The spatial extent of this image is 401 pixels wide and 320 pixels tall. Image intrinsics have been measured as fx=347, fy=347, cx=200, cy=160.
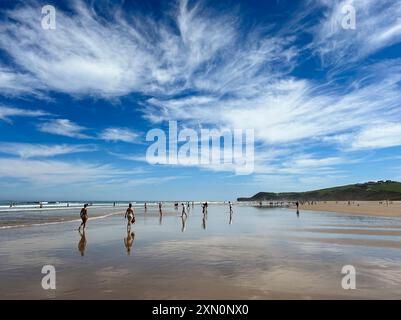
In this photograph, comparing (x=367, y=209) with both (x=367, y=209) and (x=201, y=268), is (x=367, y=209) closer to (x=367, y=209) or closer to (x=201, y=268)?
(x=367, y=209)

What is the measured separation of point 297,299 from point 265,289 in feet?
4.18

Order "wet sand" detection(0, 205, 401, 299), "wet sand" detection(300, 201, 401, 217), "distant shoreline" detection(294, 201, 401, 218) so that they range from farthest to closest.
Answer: "wet sand" detection(300, 201, 401, 217) → "distant shoreline" detection(294, 201, 401, 218) → "wet sand" detection(0, 205, 401, 299)

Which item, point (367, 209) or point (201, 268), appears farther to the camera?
point (367, 209)

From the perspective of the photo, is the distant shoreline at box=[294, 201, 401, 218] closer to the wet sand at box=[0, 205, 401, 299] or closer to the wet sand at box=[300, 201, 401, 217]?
the wet sand at box=[300, 201, 401, 217]

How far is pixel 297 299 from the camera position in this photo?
1006 cm

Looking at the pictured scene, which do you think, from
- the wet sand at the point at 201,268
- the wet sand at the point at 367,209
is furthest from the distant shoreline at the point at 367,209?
the wet sand at the point at 201,268

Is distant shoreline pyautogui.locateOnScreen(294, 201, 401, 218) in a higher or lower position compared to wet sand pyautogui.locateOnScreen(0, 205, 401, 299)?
lower

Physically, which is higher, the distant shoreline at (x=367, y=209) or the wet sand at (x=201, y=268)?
the wet sand at (x=201, y=268)

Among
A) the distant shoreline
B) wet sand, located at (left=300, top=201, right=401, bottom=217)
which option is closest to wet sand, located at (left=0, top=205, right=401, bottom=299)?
the distant shoreline

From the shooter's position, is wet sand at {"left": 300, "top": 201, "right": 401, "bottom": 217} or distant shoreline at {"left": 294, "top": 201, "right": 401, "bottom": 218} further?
wet sand at {"left": 300, "top": 201, "right": 401, "bottom": 217}

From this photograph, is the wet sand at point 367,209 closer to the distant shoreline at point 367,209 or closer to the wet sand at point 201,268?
the distant shoreline at point 367,209

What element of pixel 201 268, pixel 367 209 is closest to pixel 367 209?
pixel 367 209
